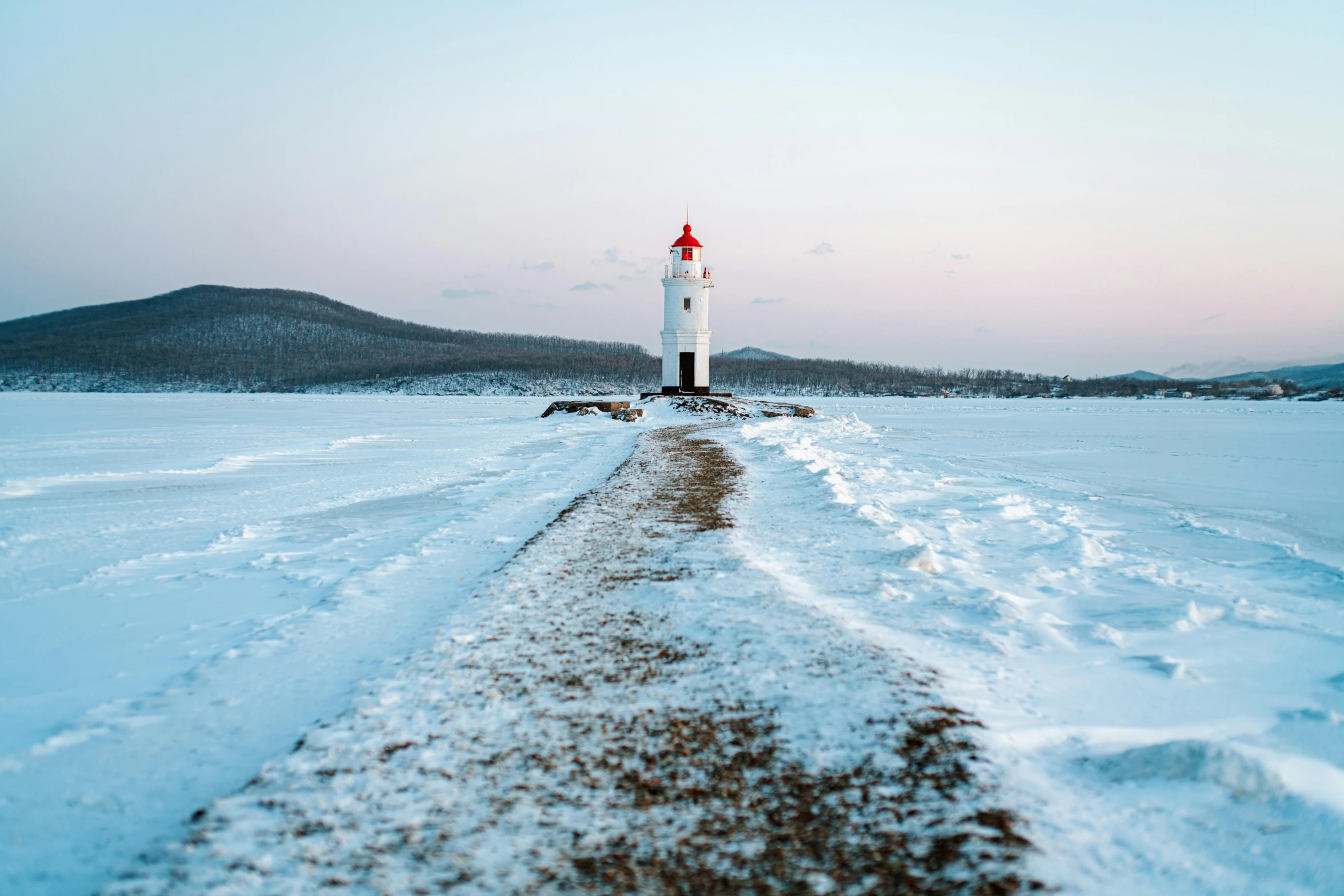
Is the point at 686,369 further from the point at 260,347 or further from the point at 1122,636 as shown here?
the point at 260,347

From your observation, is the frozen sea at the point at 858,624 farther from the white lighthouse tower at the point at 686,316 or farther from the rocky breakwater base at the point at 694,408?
the white lighthouse tower at the point at 686,316

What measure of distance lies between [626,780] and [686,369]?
111 ft

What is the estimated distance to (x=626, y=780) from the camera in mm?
2717

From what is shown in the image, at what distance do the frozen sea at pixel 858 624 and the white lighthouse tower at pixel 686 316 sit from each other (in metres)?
23.0

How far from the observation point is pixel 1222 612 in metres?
5.18

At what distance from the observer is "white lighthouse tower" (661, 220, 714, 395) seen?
3516 centimetres

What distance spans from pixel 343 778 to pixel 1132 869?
268 centimetres

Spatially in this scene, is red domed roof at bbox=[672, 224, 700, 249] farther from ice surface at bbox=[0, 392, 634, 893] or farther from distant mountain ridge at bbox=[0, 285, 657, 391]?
distant mountain ridge at bbox=[0, 285, 657, 391]

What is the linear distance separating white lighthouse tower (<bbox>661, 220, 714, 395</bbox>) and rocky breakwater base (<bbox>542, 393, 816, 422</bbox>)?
1.21m

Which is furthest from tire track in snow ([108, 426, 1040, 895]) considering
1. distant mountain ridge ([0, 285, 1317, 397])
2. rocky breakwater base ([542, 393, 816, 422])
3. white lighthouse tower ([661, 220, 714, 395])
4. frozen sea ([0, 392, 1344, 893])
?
distant mountain ridge ([0, 285, 1317, 397])

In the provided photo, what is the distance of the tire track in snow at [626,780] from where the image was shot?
2.23 metres

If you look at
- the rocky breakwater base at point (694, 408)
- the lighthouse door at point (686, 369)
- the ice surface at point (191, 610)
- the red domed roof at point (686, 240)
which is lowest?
the ice surface at point (191, 610)

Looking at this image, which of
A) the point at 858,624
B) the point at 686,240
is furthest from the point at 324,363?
the point at 858,624

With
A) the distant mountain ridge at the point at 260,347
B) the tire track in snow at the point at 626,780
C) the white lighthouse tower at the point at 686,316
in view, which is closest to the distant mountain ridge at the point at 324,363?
the distant mountain ridge at the point at 260,347
